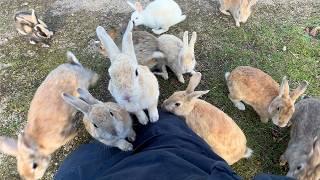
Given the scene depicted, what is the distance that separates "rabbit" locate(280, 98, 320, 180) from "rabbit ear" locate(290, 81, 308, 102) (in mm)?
150

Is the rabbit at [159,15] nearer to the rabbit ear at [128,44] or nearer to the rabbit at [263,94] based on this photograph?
the rabbit at [263,94]

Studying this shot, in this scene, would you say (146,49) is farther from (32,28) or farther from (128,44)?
(32,28)

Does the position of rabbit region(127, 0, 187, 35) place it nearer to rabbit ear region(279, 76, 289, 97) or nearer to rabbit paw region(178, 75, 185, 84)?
rabbit paw region(178, 75, 185, 84)

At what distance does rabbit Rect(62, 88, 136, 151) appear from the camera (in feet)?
9.91

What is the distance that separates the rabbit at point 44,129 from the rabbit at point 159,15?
1.13 meters

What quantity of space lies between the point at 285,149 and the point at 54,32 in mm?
2758

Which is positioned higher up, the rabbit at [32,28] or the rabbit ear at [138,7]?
the rabbit ear at [138,7]

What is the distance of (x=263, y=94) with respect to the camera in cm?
384

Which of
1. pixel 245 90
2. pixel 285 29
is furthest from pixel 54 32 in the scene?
pixel 285 29

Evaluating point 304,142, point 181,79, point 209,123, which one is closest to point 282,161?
point 304,142

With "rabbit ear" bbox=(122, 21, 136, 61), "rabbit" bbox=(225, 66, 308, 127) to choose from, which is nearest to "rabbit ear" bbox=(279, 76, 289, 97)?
"rabbit" bbox=(225, 66, 308, 127)

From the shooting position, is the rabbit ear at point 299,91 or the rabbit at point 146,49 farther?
the rabbit at point 146,49

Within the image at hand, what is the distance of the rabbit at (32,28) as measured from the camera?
4.41m

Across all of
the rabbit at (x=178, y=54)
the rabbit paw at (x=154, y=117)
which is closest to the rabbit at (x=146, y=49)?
the rabbit at (x=178, y=54)
